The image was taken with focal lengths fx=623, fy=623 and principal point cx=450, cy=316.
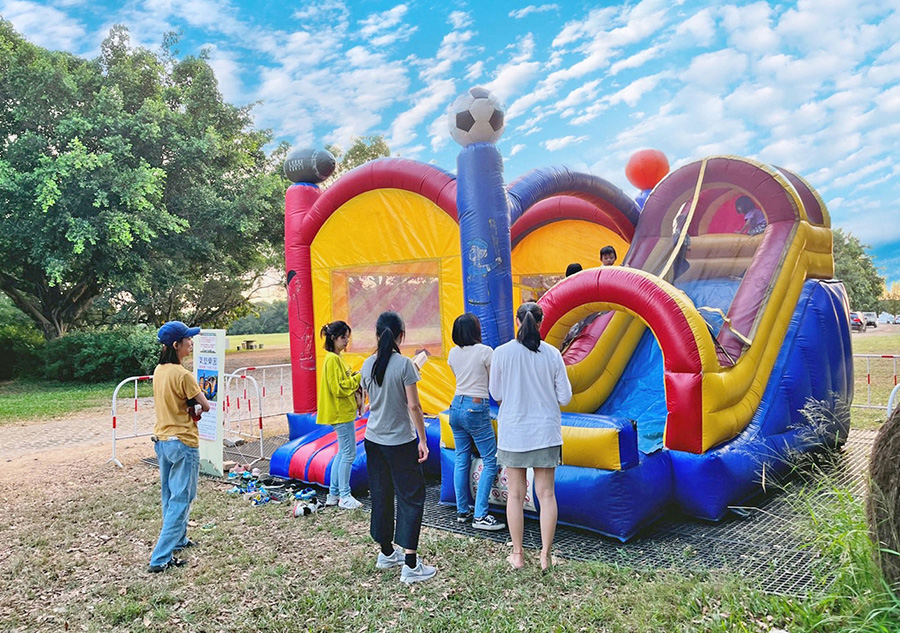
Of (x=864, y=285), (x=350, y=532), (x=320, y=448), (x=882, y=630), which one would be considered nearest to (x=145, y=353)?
(x=320, y=448)

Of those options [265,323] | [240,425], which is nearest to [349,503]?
[240,425]

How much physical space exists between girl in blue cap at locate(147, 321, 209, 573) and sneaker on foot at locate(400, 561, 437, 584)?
1421 mm

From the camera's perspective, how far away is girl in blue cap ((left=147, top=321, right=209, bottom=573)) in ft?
12.5

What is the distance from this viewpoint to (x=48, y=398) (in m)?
12.6

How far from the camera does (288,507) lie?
4.82m

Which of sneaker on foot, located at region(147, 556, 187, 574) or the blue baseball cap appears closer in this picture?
sneaker on foot, located at region(147, 556, 187, 574)

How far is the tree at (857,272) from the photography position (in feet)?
112

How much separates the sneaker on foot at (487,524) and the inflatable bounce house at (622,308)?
0.16m

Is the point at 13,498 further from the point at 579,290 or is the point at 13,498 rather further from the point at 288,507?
the point at 579,290

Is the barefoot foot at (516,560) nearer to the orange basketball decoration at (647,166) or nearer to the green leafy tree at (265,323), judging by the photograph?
the orange basketball decoration at (647,166)

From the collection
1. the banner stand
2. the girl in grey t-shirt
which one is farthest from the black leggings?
the banner stand

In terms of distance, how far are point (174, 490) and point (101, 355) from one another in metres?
12.6

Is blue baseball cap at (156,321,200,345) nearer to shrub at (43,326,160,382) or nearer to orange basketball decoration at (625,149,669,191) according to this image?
orange basketball decoration at (625,149,669,191)

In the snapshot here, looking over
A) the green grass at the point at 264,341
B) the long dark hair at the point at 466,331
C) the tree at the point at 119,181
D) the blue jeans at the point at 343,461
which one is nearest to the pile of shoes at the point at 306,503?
the blue jeans at the point at 343,461
